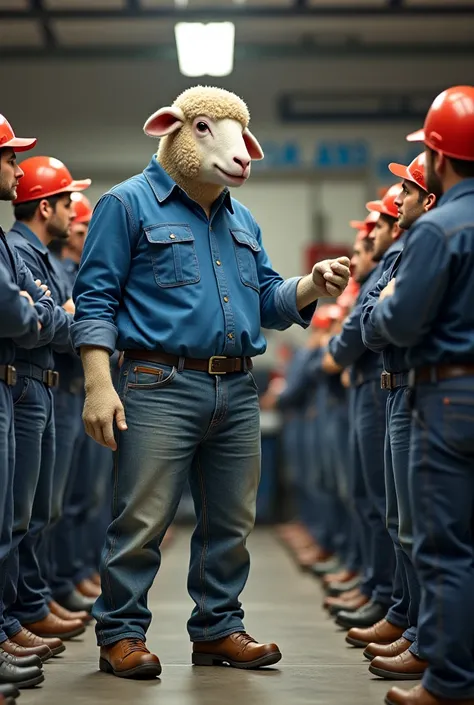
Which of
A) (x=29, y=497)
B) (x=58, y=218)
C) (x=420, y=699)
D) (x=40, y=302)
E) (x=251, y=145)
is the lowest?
(x=420, y=699)

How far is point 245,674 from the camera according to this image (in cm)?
420

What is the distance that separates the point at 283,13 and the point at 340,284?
25.4 ft

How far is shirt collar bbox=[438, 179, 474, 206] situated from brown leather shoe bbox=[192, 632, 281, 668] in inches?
71.3

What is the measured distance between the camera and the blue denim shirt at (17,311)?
386 cm

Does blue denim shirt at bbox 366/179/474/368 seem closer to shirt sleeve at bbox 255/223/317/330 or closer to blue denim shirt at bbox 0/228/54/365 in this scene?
shirt sleeve at bbox 255/223/317/330

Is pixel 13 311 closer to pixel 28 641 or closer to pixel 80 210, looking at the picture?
pixel 28 641

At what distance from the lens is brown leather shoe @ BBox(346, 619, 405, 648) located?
4848 mm

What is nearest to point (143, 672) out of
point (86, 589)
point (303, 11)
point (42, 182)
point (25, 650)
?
point (25, 650)

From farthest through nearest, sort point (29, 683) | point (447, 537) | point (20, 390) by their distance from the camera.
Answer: point (20, 390)
point (29, 683)
point (447, 537)

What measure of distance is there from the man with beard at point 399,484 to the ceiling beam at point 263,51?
9148 mm

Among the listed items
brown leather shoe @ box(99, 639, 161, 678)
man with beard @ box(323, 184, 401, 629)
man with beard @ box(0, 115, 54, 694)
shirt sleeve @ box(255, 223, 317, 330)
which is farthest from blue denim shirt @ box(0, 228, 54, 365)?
man with beard @ box(323, 184, 401, 629)

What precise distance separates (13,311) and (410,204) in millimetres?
1787

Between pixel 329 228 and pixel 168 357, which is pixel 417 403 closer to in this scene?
pixel 168 357

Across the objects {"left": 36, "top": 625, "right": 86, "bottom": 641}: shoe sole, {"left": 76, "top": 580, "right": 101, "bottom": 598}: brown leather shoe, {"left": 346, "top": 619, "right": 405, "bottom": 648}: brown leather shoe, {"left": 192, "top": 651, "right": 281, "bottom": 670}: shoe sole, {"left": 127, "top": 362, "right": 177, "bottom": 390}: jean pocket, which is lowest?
{"left": 76, "top": 580, "right": 101, "bottom": 598}: brown leather shoe
